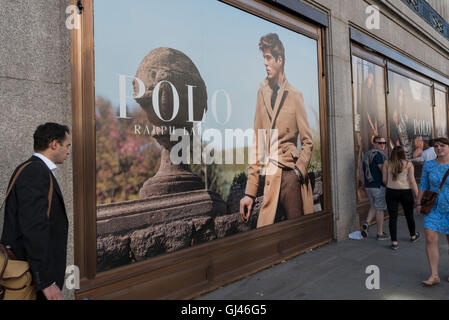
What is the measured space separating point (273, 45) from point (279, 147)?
1.70m

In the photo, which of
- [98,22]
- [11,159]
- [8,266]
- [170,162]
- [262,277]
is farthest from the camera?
[262,277]

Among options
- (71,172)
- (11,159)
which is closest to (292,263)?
(71,172)

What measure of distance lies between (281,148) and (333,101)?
188cm

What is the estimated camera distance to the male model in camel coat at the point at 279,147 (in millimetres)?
5363

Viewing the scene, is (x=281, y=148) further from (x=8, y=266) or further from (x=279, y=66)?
(x=8, y=266)

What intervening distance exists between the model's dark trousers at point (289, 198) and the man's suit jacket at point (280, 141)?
0.10 m

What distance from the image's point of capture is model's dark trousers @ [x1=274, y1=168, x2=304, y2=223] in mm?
5664

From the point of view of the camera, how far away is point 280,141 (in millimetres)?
5719

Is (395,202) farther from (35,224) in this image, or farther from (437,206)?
(35,224)

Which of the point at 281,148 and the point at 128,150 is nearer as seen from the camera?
the point at 128,150

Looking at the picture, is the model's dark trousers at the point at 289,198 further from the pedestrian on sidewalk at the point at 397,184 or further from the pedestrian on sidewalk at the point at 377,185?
the pedestrian on sidewalk at the point at 377,185

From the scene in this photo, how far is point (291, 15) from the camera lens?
241 inches

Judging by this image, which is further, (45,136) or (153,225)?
(153,225)

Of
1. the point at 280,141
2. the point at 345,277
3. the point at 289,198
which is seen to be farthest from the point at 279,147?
the point at 345,277
